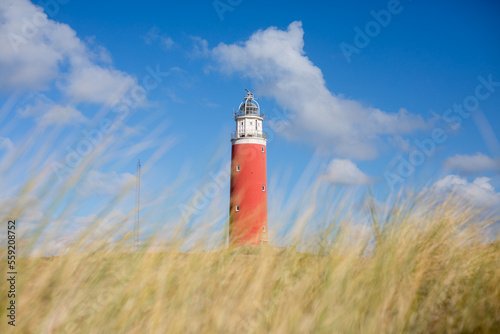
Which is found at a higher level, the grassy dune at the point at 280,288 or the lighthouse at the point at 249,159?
the lighthouse at the point at 249,159

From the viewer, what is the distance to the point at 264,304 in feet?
8.66

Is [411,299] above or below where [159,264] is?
below

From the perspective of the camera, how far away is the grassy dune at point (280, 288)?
2359mm

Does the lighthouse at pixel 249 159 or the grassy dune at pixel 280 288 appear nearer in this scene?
the grassy dune at pixel 280 288

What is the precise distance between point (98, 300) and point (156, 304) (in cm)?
34

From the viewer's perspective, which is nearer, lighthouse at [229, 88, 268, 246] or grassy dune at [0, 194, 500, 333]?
grassy dune at [0, 194, 500, 333]

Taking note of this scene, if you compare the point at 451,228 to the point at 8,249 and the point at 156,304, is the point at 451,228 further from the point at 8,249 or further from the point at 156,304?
the point at 8,249

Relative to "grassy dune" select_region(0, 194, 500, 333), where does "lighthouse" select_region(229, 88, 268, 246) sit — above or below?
above

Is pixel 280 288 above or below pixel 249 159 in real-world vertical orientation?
below

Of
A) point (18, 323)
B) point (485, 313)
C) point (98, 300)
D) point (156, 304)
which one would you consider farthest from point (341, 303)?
point (18, 323)

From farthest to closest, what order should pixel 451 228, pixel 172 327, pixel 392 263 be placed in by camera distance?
pixel 451 228 → pixel 392 263 → pixel 172 327

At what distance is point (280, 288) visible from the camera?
2854 millimetres

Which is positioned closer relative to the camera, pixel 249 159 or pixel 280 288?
pixel 280 288

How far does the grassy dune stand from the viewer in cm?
236
